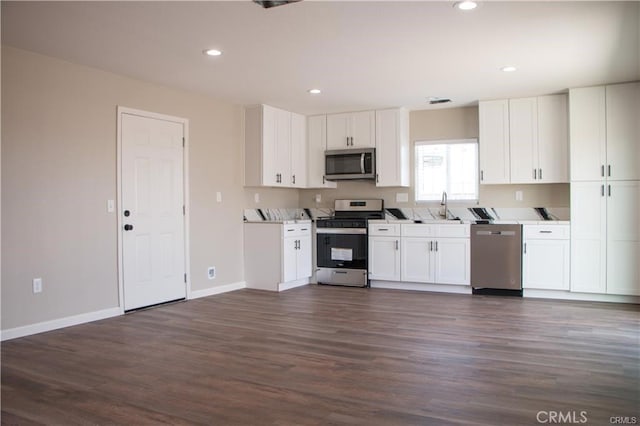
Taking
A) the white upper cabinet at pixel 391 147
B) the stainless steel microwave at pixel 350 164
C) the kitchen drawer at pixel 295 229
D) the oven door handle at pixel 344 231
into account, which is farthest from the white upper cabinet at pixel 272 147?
the white upper cabinet at pixel 391 147

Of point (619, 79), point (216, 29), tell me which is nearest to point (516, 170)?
point (619, 79)

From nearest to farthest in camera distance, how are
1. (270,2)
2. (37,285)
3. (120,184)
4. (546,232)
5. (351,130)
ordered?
(270,2)
(37,285)
(120,184)
(546,232)
(351,130)

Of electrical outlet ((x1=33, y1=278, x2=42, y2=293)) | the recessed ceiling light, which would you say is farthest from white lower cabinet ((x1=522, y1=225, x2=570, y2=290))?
electrical outlet ((x1=33, y1=278, x2=42, y2=293))

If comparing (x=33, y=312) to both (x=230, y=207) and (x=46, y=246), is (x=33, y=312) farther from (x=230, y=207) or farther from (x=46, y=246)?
(x=230, y=207)

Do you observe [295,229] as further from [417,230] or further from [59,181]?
[59,181]

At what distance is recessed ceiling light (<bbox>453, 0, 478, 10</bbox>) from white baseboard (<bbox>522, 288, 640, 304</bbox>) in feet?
11.6

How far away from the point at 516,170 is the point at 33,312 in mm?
5188

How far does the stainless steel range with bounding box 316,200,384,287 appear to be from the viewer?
6.32 metres

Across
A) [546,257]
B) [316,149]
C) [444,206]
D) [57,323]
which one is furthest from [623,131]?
[57,323]

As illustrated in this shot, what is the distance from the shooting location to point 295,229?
6238 mm

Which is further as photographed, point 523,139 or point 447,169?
point 447,169

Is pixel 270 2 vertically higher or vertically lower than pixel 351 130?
higher

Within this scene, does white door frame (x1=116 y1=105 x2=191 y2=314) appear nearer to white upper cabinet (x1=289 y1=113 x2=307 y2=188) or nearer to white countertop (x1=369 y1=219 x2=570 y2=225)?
white upper cabinet (x1=289 y1=113 x2=307 y2=188)

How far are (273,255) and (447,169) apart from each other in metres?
2.57
